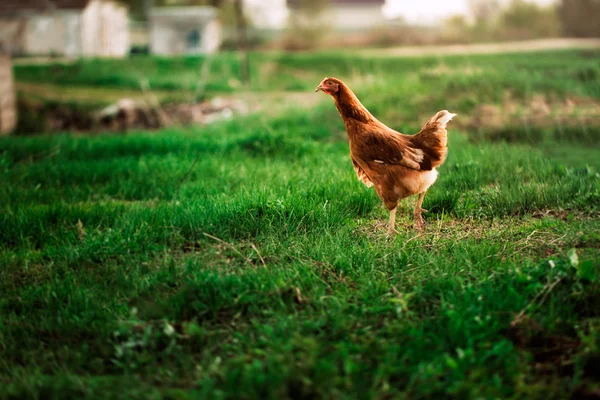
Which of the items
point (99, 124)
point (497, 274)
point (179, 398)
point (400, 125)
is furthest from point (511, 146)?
point (99, 124)

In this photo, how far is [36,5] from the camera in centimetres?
2145

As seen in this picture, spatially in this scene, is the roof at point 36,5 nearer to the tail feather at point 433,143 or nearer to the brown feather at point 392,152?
the brown feather at point 392,152

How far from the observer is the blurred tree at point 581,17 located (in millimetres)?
29763

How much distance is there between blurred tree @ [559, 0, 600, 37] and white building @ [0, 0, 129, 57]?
2302cm

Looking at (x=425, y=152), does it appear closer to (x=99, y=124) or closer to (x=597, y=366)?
(x=597, y=366)

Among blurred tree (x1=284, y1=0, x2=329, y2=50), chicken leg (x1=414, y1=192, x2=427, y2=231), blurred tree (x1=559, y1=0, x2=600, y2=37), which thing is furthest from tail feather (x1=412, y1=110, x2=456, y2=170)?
blurred tree (x1=559, y1=0, x2=600, y2=37)

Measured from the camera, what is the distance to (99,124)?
41.0 feet

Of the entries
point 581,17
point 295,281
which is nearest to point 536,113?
point 295,281

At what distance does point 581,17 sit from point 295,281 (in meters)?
32.1

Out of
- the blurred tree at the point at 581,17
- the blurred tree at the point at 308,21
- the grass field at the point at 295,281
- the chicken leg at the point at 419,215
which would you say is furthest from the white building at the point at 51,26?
the blurred tree at the point at 581,17

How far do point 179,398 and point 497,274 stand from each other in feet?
6.19

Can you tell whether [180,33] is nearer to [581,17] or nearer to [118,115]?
[118,115]

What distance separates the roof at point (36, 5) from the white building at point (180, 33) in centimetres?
600

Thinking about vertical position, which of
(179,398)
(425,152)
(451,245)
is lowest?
(179,398)
